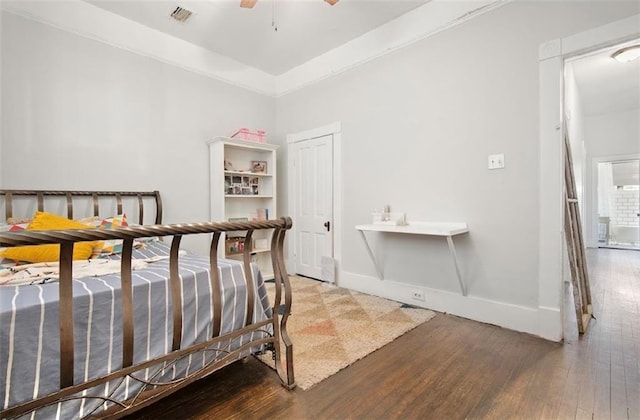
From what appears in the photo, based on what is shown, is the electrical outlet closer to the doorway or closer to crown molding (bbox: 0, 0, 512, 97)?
crown molding (bbox: 0, 0, 512, 97)

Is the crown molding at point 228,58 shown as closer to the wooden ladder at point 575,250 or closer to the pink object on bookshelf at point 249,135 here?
the pink object on bookshelf at point 249,135

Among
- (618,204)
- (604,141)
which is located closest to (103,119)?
(604,141)

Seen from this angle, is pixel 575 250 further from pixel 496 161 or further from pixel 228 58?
pixel 228 58

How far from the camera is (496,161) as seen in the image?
8.10 ft

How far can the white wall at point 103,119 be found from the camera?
8.30 feet

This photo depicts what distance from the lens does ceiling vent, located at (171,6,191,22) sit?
2958 millimetres

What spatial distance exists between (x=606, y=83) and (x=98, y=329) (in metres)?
6.58

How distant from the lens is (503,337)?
2.24 meters

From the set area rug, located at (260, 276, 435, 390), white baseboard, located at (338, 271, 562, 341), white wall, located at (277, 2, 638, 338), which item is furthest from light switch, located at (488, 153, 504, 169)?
area rug, located at (260, 276, 435, 390)

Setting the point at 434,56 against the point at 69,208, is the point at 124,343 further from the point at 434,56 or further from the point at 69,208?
the point at 434,56

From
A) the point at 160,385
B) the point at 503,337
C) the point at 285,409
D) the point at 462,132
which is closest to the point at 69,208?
the point at 160,385

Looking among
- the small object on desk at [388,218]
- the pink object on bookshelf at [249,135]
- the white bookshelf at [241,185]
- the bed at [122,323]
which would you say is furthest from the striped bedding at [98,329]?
the pink object on bookshelf at [249,135]

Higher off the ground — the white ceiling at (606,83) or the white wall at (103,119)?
the white ceiling at (606,83)

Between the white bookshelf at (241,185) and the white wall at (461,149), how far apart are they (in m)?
1.15
